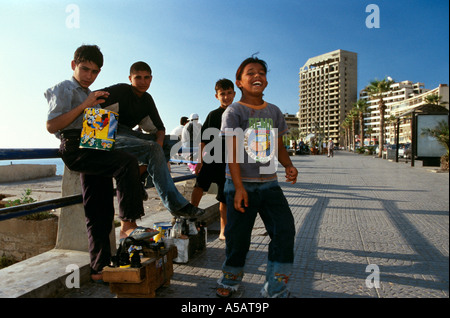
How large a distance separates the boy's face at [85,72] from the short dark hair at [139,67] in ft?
1.65

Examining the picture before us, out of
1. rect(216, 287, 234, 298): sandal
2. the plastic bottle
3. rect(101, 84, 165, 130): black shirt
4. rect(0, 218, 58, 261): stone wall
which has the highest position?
rect(101, 84, 165, 130): black shirt

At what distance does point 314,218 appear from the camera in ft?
17.6

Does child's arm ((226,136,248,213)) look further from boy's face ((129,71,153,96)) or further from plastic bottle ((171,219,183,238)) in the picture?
boy's face ((129,71,153,96))

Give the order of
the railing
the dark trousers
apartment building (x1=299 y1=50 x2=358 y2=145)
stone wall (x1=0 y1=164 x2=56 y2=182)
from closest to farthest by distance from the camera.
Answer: the railing → the dark trousers → stone wall (x1=0 y1=164 x2=56 y2=182) → apartment building (x1=299 y1=50 x2=358 y2=145)

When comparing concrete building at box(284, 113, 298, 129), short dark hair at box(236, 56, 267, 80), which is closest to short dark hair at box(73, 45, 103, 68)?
short dark hair at box(236, 56, 267, 80)

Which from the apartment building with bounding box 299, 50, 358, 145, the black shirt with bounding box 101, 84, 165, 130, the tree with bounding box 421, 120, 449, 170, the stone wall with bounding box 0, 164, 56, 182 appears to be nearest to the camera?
the black shirt with bounding box 101, 84, 165, 130

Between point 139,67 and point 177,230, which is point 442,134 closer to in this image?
point 177,230

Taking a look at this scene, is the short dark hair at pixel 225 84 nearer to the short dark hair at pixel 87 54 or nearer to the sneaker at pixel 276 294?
the short dark hair at pixel 87 54

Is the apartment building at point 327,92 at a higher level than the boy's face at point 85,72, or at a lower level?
higher

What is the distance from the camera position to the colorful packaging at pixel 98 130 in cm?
245

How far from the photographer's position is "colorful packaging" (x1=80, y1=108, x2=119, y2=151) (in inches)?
96.6

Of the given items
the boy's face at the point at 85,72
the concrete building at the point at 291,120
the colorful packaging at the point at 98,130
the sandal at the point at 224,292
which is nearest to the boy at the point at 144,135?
the boy's face at the point at 85,72

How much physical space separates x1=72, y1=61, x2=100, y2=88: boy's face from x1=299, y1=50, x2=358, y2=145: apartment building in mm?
141517

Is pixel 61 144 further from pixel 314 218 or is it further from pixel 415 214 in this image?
pixel 415 214
